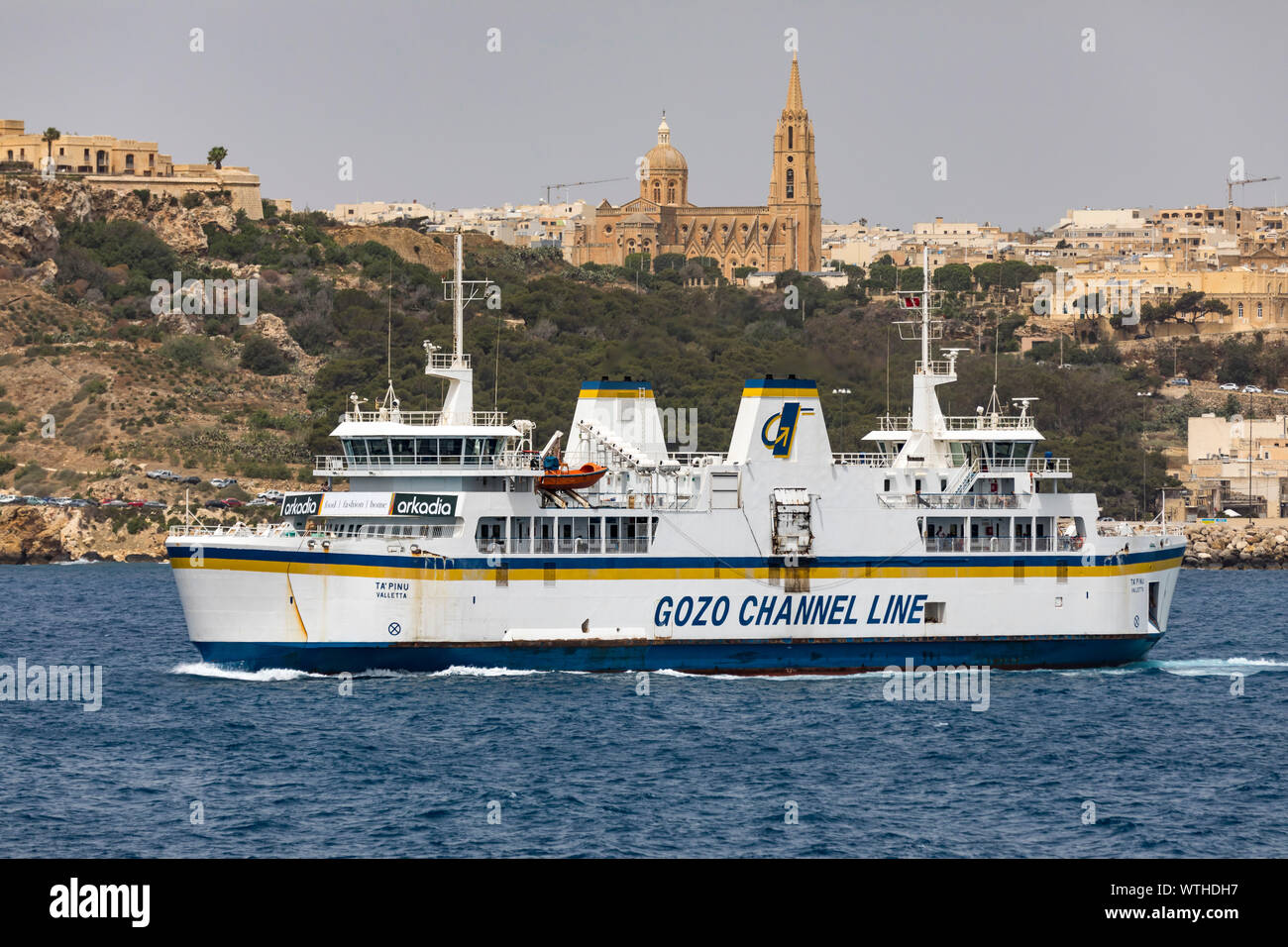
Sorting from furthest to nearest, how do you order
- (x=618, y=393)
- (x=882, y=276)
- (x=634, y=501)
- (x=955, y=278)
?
(x=882, y=276)
(x=955, y=278)
(x=618, y=393)
(x=634, y=501)

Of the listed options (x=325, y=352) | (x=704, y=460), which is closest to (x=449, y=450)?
(x=704, y=460)

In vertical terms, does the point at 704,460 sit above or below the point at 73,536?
above

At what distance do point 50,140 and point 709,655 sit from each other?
11531 centimetres

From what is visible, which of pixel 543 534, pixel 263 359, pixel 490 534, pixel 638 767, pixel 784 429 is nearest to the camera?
pixel 638 767

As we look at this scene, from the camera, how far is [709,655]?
3975cm

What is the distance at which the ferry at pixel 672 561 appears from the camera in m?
37.5

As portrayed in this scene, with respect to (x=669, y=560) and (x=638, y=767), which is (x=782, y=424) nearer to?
(x=669, y=560)

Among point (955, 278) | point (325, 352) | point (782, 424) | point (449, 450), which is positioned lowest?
point (449, 450)

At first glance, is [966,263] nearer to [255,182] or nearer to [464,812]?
[255,182]

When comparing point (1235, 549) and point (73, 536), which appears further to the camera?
point (1235, 549)

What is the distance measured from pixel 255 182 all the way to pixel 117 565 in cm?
6219

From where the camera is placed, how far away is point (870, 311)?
13200 centimetres
